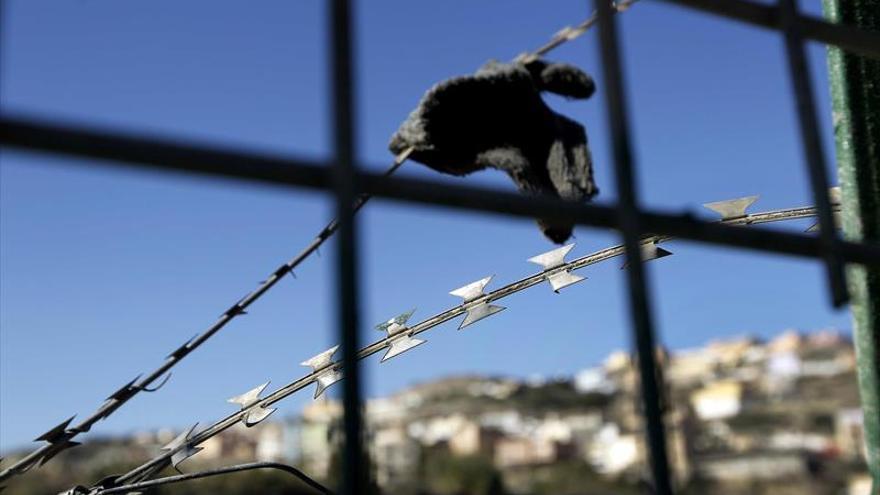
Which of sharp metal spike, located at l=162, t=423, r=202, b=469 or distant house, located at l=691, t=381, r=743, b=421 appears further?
distant house, located at l=691, t=381, r=743, b=421

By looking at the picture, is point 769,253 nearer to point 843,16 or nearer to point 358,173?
point 358,173

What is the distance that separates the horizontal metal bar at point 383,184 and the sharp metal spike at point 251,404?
1109 mm

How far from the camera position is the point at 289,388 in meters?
2.02

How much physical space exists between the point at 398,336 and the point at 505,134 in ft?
1.87

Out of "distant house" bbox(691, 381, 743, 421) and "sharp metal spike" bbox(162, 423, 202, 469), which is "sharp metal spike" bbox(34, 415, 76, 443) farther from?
"distant house" bbox(691, 381, 743, 421)

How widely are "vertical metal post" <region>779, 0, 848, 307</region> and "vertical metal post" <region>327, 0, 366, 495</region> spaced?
0.45m

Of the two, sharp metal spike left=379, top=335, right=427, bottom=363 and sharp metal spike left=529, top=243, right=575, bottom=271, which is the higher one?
sharp metal spike left=529, top=243, right=575, bottom=271

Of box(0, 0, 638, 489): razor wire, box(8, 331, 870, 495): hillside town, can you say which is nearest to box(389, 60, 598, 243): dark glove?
box(0, 0, 638, 489): razor wire

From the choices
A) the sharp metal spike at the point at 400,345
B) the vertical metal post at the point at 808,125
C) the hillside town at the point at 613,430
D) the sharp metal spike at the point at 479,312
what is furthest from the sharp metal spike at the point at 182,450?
the hillside town at the point at 613,430

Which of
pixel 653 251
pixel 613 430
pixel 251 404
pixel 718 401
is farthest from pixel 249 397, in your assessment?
pixel 718 401

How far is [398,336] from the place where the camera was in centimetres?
198

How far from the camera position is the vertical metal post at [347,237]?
83 cm

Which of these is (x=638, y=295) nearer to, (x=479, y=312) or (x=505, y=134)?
(x=505, y=134)

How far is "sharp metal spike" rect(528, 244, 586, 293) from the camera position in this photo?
188 cm
